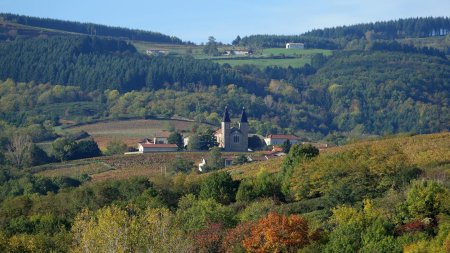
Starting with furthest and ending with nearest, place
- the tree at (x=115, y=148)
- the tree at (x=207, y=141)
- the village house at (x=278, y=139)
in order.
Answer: the village house at (x=278, y=139) → the tree at (x=207, y=141) → the tree at (x=115, y=148)

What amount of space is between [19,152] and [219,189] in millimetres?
45475

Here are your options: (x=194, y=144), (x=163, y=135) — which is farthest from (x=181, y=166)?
(x=163, y=135)

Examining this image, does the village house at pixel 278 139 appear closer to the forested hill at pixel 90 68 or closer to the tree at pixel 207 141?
the tree at pixel 207 141

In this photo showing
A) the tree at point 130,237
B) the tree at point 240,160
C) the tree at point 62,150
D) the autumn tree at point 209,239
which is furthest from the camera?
the tree at point 62,150

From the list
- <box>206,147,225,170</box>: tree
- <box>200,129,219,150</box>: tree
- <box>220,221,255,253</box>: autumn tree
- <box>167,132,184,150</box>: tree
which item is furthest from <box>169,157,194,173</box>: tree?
<box>220,221,255,253</box>: autumn tree

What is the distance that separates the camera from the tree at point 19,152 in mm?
109181

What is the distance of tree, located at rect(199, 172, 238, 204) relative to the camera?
230ft

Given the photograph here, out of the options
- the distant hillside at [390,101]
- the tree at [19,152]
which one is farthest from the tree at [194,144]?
the distant hillside at [390,101]

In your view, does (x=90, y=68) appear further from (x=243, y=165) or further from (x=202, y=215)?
(x=202, y=215)

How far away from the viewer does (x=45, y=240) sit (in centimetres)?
5375

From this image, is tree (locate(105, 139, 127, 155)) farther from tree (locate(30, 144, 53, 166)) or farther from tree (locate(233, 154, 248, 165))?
tree (locate(233, 154, 248, 165))

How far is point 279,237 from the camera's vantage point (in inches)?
2057

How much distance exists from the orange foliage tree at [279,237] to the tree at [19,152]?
5917 centimetres

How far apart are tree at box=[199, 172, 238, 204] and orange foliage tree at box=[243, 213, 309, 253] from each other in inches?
665
